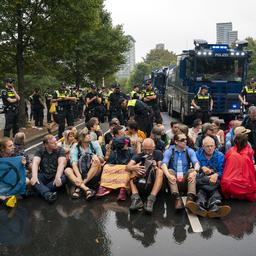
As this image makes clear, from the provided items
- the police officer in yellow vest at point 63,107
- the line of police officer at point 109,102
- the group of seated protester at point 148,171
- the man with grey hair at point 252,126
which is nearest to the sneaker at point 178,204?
the group of seated protester at point 148,171

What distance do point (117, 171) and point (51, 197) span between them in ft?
4.00

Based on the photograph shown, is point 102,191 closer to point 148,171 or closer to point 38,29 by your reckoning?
point 148,171

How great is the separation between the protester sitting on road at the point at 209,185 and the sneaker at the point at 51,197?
2.28 m

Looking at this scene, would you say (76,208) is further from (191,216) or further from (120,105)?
(120,105)

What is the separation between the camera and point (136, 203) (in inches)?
270

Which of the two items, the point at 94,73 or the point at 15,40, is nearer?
the point at 15,40

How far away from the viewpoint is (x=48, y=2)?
1678cm

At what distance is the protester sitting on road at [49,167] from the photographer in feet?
25.4

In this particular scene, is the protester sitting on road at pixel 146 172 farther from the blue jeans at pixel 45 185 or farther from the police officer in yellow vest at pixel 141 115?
the police officer in yellow vest at pixel 141 115

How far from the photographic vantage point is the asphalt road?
538cm

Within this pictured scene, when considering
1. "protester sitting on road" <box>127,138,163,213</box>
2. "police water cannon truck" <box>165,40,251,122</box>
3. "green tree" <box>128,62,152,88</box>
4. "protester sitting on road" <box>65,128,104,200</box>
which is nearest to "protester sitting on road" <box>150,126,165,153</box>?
"protester sitting on road" <box>65,128,104,200</box>

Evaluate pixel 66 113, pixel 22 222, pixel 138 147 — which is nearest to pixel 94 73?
pixel 66 113

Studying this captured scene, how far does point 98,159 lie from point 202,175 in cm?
192

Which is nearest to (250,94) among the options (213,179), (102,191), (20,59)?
(20,59)
